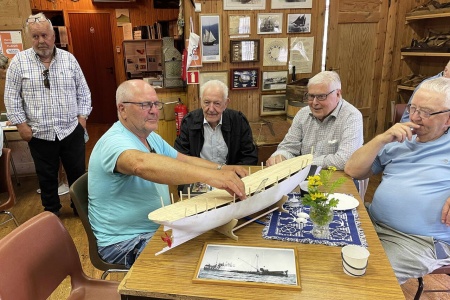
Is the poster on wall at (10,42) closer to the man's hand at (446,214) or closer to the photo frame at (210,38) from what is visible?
the photo frame at (210,38)

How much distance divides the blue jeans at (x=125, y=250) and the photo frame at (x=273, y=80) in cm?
285

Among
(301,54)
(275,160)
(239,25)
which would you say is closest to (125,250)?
(275,160)

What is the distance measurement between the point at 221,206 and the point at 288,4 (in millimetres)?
3271

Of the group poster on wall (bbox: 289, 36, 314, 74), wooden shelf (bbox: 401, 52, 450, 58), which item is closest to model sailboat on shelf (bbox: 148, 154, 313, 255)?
poster on wall (bbox: 289, 36, 314, 74)

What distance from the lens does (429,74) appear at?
14.0ft

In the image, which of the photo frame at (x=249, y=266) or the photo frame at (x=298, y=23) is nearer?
the photo frame at (x=249, y=266)

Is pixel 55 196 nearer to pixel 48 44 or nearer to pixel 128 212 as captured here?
pixel 48 44

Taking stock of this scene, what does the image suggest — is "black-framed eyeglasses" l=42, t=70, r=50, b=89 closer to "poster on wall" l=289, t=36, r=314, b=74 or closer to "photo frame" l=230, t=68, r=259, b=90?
"photo frame" l=230, t=68, r=259, b=90

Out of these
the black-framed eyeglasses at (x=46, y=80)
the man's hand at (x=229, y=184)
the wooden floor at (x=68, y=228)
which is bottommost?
the wooden floor at (x=68, y=228)

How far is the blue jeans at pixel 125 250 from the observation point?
157cm

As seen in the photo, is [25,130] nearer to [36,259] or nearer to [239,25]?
[36,259]

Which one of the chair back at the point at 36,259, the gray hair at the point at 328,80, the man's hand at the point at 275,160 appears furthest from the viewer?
the gray hair at the point at 328,80

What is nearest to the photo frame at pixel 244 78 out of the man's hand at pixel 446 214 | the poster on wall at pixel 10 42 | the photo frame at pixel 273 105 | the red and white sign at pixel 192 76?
the photo frame at pixel 273 105

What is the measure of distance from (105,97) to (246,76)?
13.3 feet
